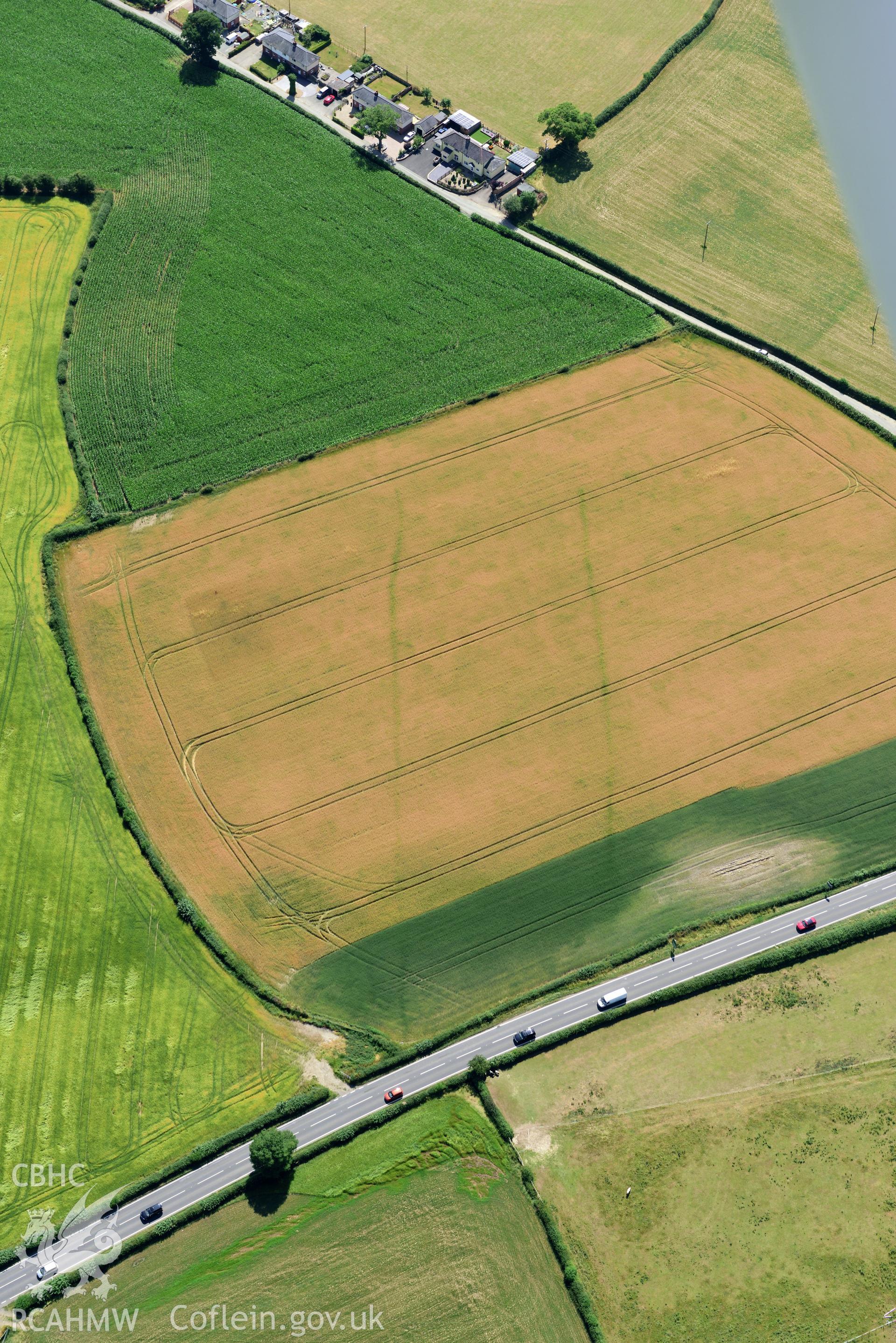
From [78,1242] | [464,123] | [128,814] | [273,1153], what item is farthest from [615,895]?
[464,123]

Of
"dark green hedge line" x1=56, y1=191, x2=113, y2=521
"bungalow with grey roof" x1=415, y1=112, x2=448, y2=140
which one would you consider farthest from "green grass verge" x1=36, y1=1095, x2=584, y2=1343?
"bungalow with grey roof" x1=415, y1=112, x2=448, y2=140

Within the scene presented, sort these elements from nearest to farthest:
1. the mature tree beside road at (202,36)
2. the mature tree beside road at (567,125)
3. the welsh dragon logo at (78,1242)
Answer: the welsh dragon logo at (78,1242)
the mature tree beside road at (567,125)
the mature tree beside road at (202,36)

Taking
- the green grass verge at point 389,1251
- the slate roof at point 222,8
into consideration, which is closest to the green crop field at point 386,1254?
the green grass verge at point 389,1251

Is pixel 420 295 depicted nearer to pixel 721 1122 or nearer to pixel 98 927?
pixel 98 927

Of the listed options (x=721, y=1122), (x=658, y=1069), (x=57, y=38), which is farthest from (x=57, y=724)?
(x=57, y=38)

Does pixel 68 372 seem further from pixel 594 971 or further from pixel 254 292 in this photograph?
pixel 594 971

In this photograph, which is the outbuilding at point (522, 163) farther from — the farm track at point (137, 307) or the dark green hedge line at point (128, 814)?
the dark green hedge line at point (128, 814)
